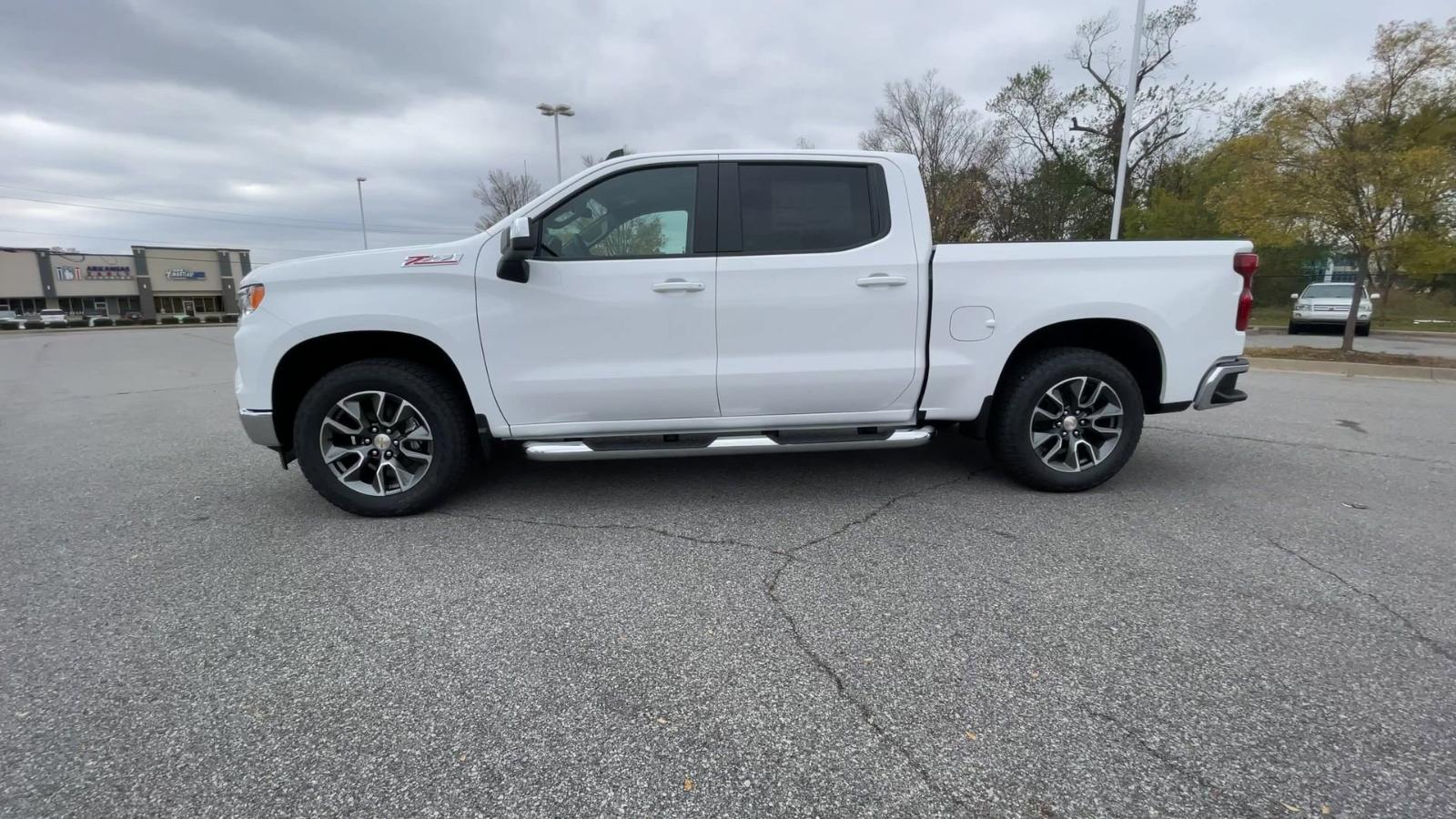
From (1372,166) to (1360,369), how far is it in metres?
3.07

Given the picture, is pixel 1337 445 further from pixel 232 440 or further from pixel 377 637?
pixel 232 440

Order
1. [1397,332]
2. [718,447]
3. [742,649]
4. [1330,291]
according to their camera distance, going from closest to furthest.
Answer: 1. [742,649]
2. [718,447]
3. [1330,291]
4. [1397,332]

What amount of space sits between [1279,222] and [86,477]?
1555 centimetres

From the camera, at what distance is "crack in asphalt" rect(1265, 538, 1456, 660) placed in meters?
2.46

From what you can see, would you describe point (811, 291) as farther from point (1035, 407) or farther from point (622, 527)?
point (622, 527)

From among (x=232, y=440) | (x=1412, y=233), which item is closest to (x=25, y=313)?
→ (x=232, y=440)

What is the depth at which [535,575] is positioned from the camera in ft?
10.3

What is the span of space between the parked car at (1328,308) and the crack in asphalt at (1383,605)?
66.8 ft

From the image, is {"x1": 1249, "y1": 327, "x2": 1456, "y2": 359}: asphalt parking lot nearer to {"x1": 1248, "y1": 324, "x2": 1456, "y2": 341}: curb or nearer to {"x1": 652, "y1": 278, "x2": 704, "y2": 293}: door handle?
{"x1": 1248, "y1": 324, "x2": 1456, "y2": 341}: curb

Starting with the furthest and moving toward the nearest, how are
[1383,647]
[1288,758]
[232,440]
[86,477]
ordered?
[232,440] → [86,477] → [1383,647] → [1288,758]

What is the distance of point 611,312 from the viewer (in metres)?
3.71

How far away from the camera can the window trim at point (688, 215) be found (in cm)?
371

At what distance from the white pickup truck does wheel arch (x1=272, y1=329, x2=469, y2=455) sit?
0.01 m

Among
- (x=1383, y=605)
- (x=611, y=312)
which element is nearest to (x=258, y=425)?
(x=611, y=312)
